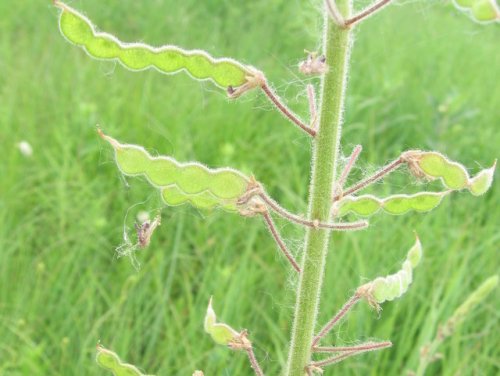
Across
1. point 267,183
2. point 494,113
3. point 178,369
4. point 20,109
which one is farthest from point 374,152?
point 20,109

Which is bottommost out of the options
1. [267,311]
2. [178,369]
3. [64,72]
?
[178,369]

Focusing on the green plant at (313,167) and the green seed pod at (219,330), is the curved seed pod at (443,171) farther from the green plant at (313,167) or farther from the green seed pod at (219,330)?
the green seed pod at (219,330)

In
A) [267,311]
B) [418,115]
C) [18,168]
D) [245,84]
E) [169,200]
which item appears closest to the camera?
[245,84]

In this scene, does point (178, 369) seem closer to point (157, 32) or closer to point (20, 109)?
point (20, 109)

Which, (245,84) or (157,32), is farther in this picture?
(157,32)

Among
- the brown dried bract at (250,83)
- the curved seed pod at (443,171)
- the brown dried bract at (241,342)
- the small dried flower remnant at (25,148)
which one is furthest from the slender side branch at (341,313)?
the small dried flower remnant at (25,148)

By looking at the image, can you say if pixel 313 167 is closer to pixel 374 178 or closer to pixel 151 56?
pixel 374 178

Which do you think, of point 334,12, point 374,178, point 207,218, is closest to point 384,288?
point 374,178
